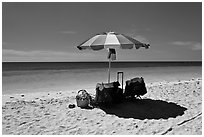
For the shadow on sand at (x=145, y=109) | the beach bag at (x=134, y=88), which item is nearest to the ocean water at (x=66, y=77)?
the beach bag at (x=134, y=88)

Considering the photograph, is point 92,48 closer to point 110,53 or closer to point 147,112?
point 110,53

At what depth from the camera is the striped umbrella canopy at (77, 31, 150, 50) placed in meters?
4.88

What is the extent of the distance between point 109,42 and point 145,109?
70.5 inches

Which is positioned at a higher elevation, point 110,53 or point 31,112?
point 110,53

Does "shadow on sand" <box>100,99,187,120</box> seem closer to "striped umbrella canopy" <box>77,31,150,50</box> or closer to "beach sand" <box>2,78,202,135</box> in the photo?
"beach sand" <box>2,78,202,135</box>

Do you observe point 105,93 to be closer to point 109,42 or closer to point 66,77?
point 109,42

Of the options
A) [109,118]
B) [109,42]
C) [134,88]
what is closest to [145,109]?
[134,88]

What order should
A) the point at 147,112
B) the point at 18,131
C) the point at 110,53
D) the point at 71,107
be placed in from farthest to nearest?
the point at 110,53, the point at 71,107, the point at 147,112, the point at 18,131

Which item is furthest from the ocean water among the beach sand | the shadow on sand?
the shadow on sand

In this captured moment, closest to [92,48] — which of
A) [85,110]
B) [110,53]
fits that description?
[110,53]

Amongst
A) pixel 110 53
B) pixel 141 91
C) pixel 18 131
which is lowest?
pixel 18 131

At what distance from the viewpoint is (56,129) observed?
3994 millimetres

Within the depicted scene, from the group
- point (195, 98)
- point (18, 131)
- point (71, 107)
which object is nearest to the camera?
point (18, 131)

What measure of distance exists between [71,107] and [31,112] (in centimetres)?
92
